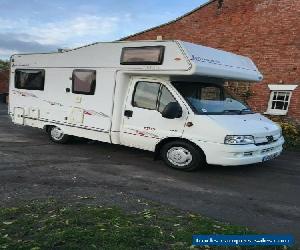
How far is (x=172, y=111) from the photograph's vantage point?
8.14 m

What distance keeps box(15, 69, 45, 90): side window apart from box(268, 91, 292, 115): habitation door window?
361 inches

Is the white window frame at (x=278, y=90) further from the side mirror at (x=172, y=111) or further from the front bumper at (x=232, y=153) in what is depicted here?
the side mirror at (x=172, y=111)

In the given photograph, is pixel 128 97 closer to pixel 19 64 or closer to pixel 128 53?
pixel 128 53

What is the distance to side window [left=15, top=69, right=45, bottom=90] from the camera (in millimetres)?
10820

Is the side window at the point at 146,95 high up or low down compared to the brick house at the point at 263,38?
down

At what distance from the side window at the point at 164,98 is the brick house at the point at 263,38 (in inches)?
322

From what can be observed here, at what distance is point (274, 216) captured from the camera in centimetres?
596

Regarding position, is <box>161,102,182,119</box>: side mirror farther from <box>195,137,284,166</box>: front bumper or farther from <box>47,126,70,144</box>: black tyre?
<box>47,126,70,144</box>: black tyre

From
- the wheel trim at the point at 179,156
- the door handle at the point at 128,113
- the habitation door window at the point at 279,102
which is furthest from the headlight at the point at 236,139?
the habitation door window at the point at 279,102

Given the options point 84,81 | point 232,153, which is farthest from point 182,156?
point 84,81

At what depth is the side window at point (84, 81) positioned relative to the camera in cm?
961

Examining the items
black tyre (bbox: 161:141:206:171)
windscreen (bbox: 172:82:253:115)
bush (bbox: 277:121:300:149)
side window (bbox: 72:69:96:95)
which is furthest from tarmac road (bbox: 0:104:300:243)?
bush (bbox: 277:121:300:149)

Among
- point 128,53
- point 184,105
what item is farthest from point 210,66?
point 128,53

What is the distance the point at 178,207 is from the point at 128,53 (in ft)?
13.5
